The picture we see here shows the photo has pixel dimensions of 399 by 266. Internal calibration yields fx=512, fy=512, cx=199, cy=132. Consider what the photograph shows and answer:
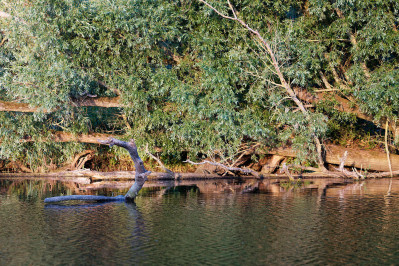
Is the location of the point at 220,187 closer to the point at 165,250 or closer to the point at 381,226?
the point at 381,226

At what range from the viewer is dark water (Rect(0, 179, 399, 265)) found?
10.3 metres

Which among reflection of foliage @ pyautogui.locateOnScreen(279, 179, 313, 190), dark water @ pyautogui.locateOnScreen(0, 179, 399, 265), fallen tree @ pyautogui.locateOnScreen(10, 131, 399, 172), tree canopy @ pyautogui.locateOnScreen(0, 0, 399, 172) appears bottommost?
dark water @ pyautogui.locateOnScreen(0, 179, 399, 265)

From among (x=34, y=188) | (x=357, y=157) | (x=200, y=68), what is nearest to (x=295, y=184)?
(x=357, y=157)

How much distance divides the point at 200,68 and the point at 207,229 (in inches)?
547

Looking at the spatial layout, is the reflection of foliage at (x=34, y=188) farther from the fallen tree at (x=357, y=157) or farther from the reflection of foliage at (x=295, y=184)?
the reflection of foliage at (x=295, y=184)

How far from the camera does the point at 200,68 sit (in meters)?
25.7

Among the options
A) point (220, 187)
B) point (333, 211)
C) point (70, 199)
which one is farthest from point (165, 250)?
point (220, 187)

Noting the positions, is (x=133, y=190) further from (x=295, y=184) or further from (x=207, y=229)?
(x=295, y=184)

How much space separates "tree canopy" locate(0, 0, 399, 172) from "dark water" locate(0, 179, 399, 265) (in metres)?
5.76

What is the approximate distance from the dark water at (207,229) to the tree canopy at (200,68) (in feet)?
18.9

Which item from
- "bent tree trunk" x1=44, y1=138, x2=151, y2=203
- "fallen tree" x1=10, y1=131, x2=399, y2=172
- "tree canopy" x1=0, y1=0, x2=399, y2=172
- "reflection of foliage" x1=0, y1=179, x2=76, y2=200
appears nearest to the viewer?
"bent tree trunk" x1=44, y1=138, x2=151, y2=203

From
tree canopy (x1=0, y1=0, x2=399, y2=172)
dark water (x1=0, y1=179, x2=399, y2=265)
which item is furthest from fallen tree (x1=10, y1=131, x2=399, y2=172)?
dark water (x1=0, y1=179, x2=399, y2=265)

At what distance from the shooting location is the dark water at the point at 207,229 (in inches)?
404

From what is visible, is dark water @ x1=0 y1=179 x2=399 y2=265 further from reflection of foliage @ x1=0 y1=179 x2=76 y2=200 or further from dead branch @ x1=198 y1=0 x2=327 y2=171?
dead branch @ x1=198 y1=0 x2=327 y2=171
